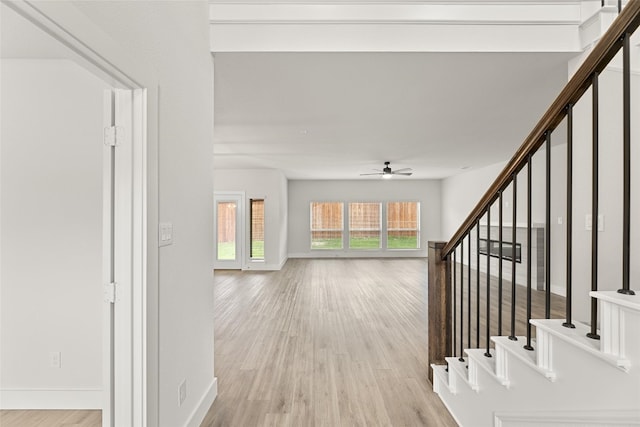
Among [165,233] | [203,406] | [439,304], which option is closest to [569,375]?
[439,304]

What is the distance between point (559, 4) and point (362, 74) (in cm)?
154

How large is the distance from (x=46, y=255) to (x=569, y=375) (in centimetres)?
319

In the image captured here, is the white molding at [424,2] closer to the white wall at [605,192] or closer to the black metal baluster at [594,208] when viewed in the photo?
the white wall at [605,192]

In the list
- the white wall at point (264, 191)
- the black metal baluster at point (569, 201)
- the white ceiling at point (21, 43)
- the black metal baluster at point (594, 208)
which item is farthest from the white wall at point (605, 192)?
the white wall at point (264, 191)

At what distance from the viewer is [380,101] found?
143 inches

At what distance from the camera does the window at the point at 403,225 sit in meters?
11.3

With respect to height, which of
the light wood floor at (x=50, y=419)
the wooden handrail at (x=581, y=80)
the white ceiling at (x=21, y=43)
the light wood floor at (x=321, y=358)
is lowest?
the light wood floor at (x=50, y=419)

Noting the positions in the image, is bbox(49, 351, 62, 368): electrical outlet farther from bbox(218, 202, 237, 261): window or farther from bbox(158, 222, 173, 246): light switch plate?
bbox(218, 202, 237, 261): window

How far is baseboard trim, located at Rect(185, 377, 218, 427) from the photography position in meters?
2.11

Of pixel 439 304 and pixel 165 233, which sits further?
pixel 439 304

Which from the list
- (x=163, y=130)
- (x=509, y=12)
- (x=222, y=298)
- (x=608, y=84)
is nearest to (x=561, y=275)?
(x=608, y=84)

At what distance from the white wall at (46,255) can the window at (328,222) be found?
886 cm

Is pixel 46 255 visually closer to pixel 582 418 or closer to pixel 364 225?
pixel 582 418

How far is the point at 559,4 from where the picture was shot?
254 centimetres
